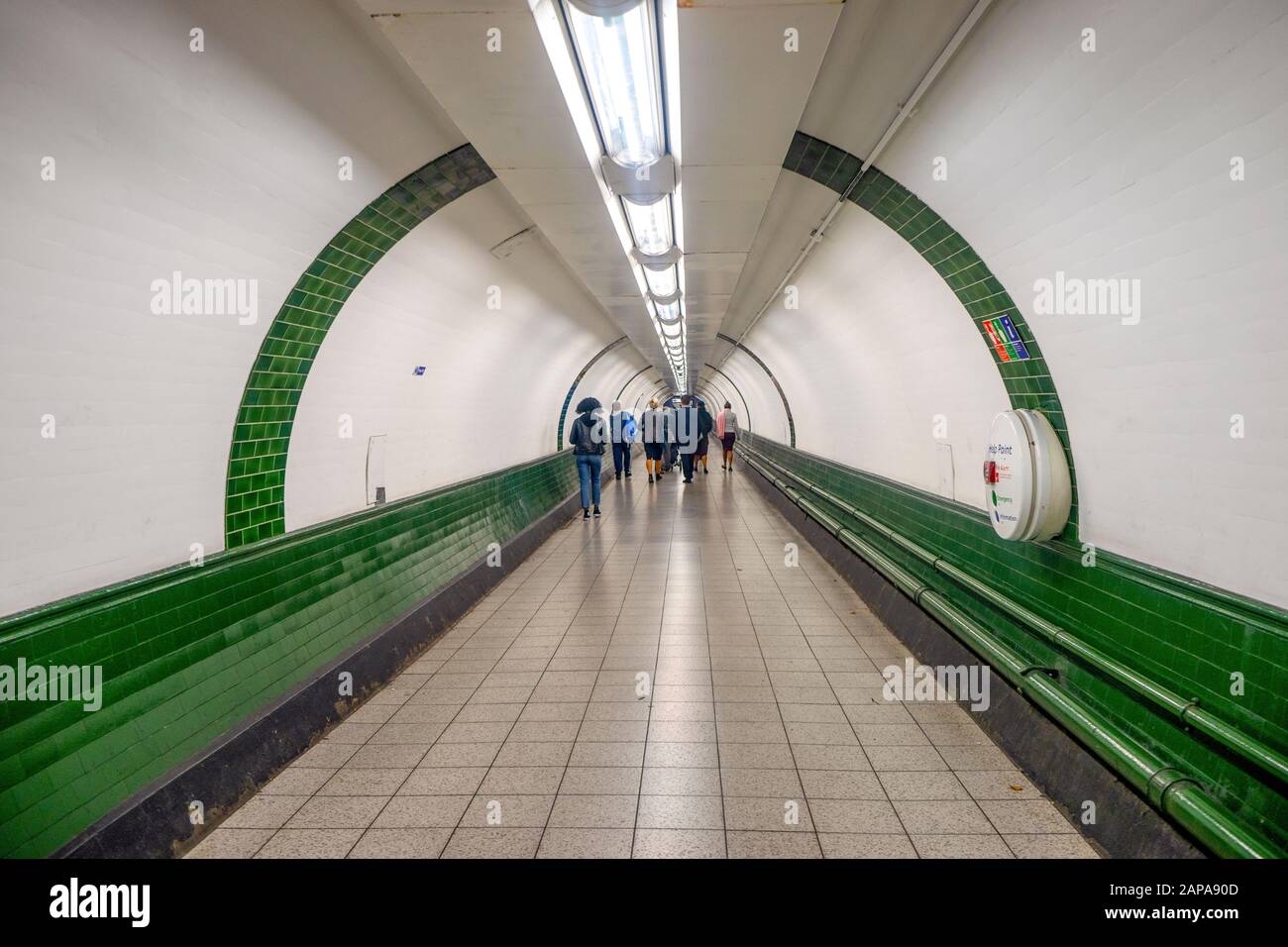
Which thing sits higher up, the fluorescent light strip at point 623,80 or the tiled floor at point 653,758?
the fluorescent light strip at point 623,80

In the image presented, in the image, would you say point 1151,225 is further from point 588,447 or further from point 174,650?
point 588,447

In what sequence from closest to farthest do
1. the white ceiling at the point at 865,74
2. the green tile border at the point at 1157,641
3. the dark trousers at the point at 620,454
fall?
the green tile border at the point at 1157,641, the white ceiling at the point at 865,74, the dark trousers at the point at 620,454

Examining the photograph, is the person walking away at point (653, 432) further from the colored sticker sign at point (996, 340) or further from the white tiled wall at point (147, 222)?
the white tiled wall at point (147, 222)

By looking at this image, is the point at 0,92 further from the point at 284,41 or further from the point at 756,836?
the point at 756,836

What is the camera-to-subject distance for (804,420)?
11125 millimetres

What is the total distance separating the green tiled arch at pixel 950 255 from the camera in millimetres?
3488

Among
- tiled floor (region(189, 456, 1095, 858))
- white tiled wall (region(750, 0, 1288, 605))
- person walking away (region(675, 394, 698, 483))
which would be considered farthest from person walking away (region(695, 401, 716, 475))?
white tiled wall (region(750, 0, 1288, 605))

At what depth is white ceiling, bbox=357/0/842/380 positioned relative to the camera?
2355 millimetres

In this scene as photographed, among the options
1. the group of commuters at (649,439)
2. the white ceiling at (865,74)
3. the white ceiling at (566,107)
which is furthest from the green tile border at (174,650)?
the group of commuters at (649,439)

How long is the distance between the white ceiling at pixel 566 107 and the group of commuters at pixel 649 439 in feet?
16.5

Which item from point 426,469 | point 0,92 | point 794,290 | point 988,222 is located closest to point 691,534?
point 794,290

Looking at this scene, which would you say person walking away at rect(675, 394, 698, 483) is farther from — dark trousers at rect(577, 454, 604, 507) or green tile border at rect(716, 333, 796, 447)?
dark trousers at rect(577, 454, 604, 507)

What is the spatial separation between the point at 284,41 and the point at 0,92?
0.96 meters

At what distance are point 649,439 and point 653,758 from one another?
1231 centimetres
